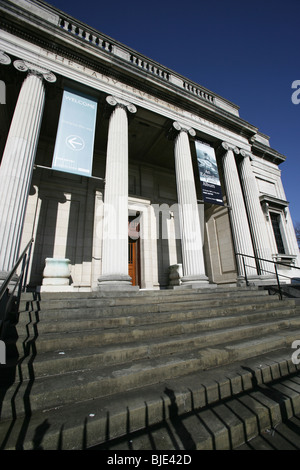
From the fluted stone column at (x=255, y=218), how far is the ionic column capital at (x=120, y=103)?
20.9ft

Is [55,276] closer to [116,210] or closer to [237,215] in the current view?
[116,210]

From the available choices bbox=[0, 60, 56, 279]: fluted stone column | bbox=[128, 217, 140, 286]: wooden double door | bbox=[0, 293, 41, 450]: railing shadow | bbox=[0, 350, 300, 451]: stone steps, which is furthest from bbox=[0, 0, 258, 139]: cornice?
bbox=[0, 350, 300, 451]: stone steps

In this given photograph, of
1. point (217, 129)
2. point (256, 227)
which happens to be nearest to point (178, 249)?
point (256, 227)

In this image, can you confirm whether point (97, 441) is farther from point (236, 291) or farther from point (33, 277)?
point (33, 277)

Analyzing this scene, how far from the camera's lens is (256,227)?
9.81m

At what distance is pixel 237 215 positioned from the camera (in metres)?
9.55

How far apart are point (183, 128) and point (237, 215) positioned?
189 inches

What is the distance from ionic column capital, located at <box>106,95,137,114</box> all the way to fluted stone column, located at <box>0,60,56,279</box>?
2.02 m

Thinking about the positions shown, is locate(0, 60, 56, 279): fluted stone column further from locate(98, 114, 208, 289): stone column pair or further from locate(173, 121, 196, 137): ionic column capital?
locate(173, 121, 196, 137): ionic column capital

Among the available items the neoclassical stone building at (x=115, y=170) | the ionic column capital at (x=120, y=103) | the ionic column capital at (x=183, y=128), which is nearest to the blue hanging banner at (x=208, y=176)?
the neoclassical stone building at (x=115, y=170)

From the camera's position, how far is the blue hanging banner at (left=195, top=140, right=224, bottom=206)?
8664 millimetres

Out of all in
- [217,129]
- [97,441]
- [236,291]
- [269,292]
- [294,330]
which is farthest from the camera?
[217,129]

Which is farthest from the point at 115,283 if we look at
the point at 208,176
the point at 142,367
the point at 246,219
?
the point at 246,219

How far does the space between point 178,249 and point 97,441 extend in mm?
10458
